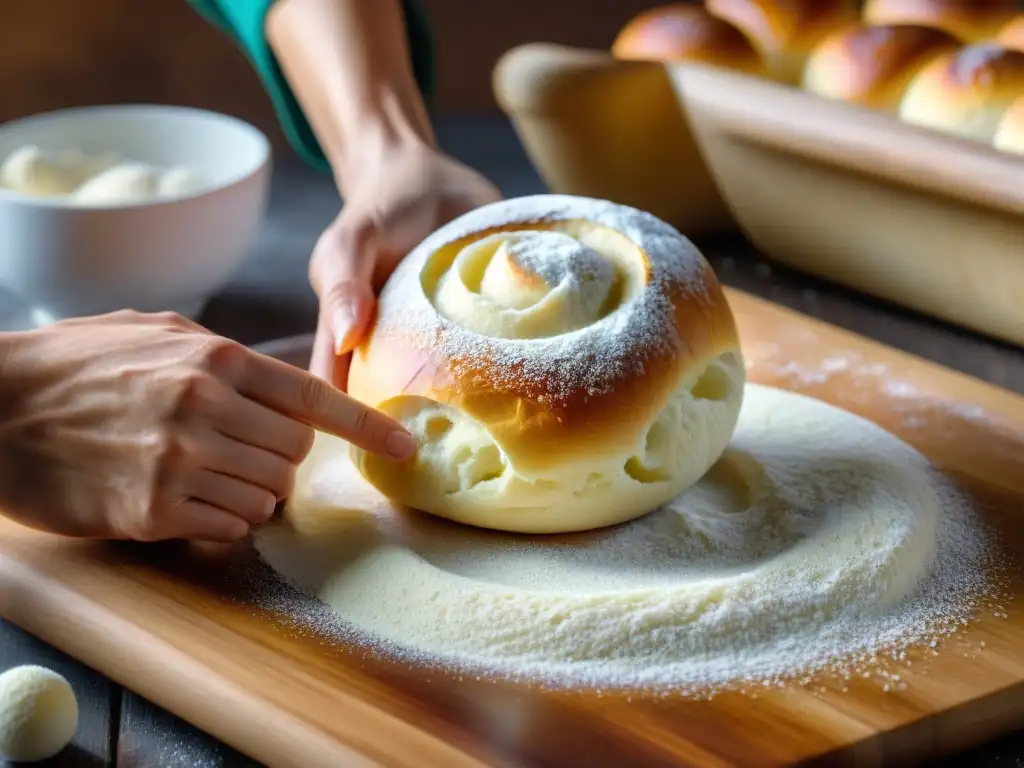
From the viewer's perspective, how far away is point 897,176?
1.37 m

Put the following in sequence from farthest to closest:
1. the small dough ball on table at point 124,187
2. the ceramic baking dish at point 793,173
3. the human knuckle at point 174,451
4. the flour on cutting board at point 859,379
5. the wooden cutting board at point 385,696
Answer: the small dough ball on table at point 124,187 < the ceramic baking dish at point 793,173 < the flour on cutting board at point 859,379 < the human knuckle at point 174,451 < the wooden cutting board at point 385,696

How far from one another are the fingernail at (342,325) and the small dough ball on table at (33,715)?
343 millimetres

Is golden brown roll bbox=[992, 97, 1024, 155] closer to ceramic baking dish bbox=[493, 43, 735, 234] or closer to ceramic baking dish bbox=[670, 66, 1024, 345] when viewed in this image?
ceramic baking dish bbox=[670, 66, 1024, 345]

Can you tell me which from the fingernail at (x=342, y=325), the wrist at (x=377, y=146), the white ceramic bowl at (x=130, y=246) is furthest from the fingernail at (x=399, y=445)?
the white ceramic bowl at (x=130, y=246)

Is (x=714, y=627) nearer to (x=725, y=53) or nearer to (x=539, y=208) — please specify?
(x=539, y=208)

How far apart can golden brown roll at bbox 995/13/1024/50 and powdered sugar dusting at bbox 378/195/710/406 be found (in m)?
0.81

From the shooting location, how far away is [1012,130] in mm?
1446

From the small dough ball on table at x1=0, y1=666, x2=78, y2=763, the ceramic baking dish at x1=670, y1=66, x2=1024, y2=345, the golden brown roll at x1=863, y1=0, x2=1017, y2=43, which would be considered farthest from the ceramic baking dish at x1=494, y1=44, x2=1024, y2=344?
the small dough ball on table at x1=0, y1=666, x2=78, y2=763

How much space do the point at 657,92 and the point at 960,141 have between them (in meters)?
0.39

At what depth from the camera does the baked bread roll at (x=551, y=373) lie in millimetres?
965

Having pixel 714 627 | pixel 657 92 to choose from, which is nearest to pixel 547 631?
pixel 714 627

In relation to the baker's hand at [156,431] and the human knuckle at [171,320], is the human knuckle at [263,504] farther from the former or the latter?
the human knuckle at [171,320]

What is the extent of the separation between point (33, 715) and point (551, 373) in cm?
41

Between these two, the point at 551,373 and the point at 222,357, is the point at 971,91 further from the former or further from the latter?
the point at 222,357
